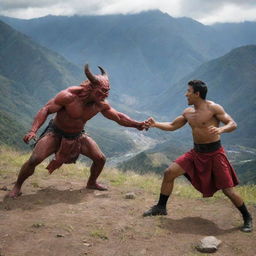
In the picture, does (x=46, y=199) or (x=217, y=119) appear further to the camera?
(x=46, y=199)

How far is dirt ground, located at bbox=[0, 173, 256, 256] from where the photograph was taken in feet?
18.0

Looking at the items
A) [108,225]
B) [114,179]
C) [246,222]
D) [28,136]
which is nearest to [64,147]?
[28,136]

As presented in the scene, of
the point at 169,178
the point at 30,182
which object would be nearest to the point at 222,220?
the point at 169,178

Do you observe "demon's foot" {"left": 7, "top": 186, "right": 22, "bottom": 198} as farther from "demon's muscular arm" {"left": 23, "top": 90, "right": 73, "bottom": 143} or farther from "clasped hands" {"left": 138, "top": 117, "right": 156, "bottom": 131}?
"clasped hands" {"left": 138, "top": 117, "right": 156, "bottom": 131}

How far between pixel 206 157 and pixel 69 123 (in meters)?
2.91

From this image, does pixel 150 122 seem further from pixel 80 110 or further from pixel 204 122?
pixel 204 122

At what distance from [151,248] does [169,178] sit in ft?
5.39

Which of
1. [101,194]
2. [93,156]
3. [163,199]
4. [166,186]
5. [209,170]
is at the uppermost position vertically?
[209,170]

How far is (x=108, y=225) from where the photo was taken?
642 centimetres

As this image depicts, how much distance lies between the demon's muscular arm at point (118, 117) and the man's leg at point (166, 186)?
199 cm

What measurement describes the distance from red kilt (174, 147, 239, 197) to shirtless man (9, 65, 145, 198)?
2179 millimetres

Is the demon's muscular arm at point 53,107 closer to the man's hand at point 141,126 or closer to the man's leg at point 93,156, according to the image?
the man's leg at point 93,156

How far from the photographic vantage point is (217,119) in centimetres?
669

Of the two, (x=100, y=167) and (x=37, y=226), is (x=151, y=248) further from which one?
(x=100, y=167)
